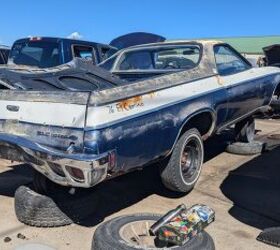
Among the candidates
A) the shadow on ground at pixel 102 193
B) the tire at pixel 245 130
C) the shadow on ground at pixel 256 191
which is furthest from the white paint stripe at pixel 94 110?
the tire at pixel 245 130

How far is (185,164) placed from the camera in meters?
5.35

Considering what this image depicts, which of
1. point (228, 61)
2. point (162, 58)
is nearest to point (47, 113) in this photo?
point (162, 58)

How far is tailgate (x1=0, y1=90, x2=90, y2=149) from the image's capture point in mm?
4051

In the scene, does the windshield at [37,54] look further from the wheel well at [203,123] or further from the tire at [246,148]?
the wheel well at [203,123]

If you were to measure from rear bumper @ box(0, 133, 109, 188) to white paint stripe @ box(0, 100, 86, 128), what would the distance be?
0.23 m

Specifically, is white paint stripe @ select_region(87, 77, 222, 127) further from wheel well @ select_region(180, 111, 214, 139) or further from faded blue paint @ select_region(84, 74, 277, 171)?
wheel well @ select_region(180, 111, 214, 139)

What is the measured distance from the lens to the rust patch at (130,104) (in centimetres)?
418

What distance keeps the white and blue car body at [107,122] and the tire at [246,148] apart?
156 cm

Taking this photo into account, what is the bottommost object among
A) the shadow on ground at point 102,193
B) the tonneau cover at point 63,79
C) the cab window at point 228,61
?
the shadow on ground at point 102,193

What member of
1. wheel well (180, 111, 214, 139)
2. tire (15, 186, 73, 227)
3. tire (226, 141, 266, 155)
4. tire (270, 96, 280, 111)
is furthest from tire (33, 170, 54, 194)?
tire (270, 96, 280, 111)

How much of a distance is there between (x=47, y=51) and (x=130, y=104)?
5309 mm

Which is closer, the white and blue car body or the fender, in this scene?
the white and blue car body

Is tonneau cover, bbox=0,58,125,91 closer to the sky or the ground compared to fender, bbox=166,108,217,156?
closer to the sky

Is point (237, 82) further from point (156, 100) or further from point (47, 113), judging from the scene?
point (47, 113)
